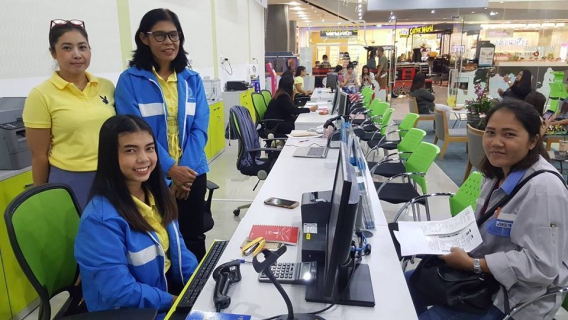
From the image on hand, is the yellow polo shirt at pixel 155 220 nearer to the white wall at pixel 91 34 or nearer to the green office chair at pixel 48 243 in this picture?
the green office chair at pixel 48 243

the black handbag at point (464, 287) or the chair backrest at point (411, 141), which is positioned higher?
the chair backrest at point (411, 141)

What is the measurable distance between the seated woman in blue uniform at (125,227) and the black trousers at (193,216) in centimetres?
67

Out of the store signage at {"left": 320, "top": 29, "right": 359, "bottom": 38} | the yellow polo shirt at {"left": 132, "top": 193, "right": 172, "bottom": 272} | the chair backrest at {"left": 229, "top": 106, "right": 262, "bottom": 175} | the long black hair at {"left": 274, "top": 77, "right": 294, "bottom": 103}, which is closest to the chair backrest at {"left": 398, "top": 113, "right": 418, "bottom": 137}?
the long black hair at {"left": 274, "top": 77, "right": 294, "bottom": 103}

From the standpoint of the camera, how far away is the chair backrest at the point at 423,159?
9.82ft

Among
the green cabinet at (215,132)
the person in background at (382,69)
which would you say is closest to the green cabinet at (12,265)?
the green cabinet at (215,132)

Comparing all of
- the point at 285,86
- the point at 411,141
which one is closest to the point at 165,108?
the point at 411,141

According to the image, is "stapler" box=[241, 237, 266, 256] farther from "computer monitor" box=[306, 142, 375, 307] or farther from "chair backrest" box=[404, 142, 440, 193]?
"chair backrest" box=[404, 142, 440, 193]

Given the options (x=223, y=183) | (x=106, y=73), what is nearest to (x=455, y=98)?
(x=223, y=183)

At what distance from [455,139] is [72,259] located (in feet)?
17.5

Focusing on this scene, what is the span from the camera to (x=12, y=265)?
2.29 metres

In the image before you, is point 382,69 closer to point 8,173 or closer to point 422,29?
point 422,29

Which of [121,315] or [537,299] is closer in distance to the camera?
[121,315]

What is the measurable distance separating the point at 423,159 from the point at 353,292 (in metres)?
2.01

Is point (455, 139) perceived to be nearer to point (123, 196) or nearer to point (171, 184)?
point (171, 184)
